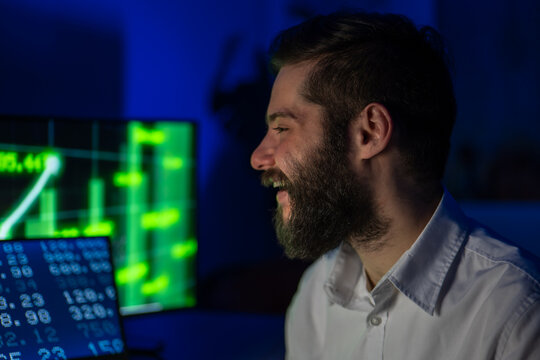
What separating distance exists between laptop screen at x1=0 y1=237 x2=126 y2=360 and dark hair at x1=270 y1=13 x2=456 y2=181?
55cm

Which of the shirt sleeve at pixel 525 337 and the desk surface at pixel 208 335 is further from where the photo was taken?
the desk surface at pixel 208 335

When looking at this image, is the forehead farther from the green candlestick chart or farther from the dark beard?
the green candlestick chart

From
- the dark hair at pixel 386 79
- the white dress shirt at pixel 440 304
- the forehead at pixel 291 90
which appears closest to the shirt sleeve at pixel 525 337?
the white dress shirt at pixel 440 304

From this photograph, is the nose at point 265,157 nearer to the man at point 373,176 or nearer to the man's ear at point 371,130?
the man at point 373,176

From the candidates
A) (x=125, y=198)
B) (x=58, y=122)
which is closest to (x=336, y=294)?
(x=125, y=198)

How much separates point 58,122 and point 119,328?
1.57 ft

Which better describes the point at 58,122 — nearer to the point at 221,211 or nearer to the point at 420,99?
the point at 420,99

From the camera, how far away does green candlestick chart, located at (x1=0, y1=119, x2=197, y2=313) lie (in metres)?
1.33

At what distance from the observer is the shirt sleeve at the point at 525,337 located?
3.29 feet

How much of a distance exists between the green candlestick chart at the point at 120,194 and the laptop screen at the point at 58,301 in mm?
178

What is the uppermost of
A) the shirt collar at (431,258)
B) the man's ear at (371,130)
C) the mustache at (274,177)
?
the man's ear at (371,130)

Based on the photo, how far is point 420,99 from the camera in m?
1.27

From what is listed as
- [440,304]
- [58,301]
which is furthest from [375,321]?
[58,301]

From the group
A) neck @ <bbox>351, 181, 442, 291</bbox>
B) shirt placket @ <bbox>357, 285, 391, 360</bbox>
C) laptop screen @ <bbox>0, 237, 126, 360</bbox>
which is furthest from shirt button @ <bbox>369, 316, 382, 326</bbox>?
laptop screen @ <bbox>0, 237, 126, 360</bbox>
